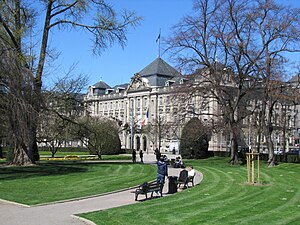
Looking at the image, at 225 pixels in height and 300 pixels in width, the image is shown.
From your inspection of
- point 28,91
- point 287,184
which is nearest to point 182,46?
point 28,91

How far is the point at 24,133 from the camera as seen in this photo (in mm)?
23906

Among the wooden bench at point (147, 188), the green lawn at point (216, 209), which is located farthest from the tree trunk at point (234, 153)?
the wooden bench at point (147, 188)

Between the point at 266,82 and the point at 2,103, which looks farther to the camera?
the point at 266,82

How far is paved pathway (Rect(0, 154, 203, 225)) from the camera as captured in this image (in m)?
12.8

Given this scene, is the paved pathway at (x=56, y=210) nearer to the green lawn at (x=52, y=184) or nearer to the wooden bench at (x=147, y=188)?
the wooden bench at (x=147, y=188)

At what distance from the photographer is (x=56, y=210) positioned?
1455cm

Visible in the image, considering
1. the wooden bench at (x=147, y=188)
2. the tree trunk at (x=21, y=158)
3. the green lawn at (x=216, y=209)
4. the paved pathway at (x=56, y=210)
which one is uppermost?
the tree trunk at (x=21, y=158)

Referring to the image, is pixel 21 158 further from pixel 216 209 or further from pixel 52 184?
pixel 216 209

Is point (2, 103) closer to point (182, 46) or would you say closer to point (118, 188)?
point (118, 188)

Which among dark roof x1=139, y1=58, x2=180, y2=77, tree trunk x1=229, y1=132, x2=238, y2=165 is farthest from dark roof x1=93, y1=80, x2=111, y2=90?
tree trunk x1=229, y1=132, x2=238, y2=165

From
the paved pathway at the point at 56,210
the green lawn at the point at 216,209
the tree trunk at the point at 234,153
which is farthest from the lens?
the tree trunk at the point at 234,153

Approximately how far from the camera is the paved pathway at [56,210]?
12750 millimetres

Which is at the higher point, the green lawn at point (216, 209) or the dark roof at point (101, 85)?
the dark roof at point (101, 85)

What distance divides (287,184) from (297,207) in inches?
294
